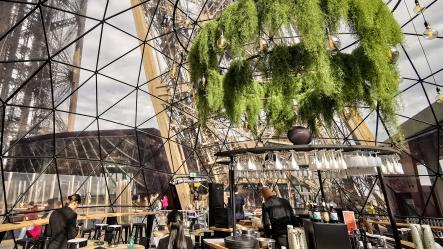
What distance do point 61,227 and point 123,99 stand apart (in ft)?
28.4

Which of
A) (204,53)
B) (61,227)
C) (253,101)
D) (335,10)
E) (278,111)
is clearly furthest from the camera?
(278,111)

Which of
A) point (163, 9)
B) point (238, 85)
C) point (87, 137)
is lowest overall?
point (238, 85)

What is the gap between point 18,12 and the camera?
12.8m

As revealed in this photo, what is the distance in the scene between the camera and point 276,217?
531 cm

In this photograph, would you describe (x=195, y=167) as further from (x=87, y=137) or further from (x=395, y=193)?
(x=395, y=193)

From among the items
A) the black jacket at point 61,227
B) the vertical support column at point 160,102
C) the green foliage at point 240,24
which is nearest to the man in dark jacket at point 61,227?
the black jacket at point 61,227

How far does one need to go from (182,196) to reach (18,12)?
1472cm

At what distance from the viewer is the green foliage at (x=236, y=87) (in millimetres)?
6438

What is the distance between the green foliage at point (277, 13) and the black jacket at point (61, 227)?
606 cm

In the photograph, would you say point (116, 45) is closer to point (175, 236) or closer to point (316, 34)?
point (316, 34)

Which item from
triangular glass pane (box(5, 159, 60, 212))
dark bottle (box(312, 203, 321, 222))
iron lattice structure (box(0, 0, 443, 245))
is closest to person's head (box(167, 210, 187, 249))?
dark bottle (box(312, 203, 321, 222))

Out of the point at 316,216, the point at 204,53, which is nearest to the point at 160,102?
the point at 204,53

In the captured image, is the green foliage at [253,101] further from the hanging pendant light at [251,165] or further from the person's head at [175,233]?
the person's head at [175,233]

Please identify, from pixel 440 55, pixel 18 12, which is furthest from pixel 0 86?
pixel 440 55
